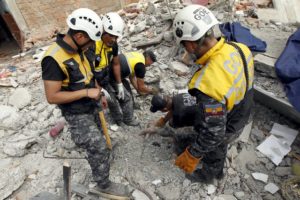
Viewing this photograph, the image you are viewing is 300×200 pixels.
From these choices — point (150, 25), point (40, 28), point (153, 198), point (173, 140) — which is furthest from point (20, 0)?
point (153, 198)

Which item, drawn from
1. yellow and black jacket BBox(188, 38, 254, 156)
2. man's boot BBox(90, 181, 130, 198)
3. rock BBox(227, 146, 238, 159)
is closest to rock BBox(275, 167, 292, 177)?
rock BBox(227, 146, 238, 159)

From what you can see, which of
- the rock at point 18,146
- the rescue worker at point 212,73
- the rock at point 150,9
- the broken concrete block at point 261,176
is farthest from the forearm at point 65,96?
the rock at point 150,9

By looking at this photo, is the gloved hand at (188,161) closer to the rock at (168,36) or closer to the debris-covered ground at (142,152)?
the debris-covered ground at (142,152)

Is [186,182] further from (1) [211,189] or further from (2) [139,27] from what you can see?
(2) [139,27]

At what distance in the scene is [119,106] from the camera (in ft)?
13.8

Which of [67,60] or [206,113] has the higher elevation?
[67,60]

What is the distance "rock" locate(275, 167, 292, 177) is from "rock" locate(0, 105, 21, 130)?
3865 millimetres

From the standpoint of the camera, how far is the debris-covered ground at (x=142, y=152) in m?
3.30

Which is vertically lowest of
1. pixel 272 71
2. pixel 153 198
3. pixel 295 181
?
pixel 153 198

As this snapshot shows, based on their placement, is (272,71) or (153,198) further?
(272,71)

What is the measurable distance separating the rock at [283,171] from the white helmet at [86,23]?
270 cm

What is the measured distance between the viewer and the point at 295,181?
3109 millimetres

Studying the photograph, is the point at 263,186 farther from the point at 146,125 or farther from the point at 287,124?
the point at 146,125

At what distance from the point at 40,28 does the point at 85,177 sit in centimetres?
491
